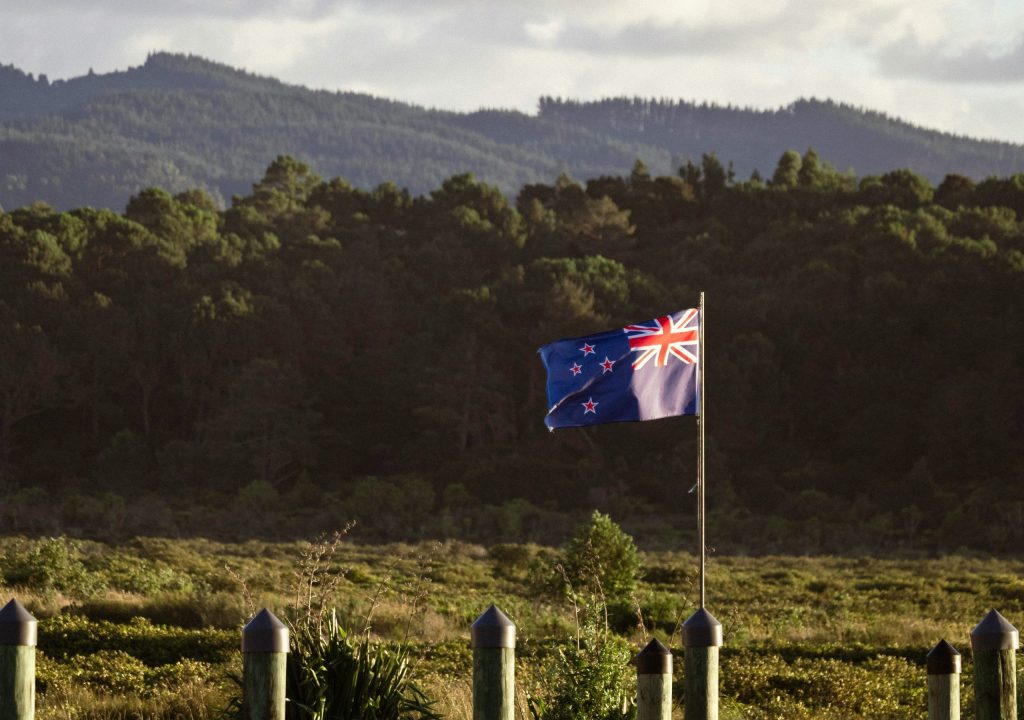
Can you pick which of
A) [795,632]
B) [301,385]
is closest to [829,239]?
[301,385]

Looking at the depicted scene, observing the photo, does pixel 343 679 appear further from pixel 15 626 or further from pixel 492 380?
pixel 492 380

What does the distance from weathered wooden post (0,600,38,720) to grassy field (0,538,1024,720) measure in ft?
7.23

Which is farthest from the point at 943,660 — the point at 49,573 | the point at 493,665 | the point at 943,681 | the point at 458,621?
the point at 49,573

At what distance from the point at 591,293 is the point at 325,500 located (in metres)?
12.5

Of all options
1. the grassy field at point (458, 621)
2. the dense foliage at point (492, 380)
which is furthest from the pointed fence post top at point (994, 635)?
the dense foliage at point (492, 380)

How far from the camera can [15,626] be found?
5762 mm

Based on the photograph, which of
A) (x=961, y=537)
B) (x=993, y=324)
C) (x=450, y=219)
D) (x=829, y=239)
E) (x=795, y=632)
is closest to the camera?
(x=795, y=632)

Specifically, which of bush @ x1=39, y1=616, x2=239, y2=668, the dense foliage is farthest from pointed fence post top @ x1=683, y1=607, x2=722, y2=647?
the dense foliage

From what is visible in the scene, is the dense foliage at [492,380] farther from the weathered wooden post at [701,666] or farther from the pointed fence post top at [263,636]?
the pointed fence post top at [263,636]

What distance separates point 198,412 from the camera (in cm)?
6056

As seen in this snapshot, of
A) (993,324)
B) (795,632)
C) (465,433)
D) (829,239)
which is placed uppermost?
(829,239)

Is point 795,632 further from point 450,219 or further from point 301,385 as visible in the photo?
point 450,219

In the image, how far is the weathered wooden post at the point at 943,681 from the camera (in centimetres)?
697

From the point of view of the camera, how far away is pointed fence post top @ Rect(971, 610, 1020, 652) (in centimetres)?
669
